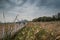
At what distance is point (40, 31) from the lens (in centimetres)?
194

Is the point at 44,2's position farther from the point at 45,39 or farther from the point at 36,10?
the point at 45,39

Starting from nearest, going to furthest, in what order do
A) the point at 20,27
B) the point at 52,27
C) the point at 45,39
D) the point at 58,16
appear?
the point at 45,39 < the point at 52,27 < the point at 58,16 < the point at 20,27

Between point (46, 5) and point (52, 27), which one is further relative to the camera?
point (46, 5)

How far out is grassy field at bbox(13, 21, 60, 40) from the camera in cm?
185

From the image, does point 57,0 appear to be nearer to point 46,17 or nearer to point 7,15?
point 46,17

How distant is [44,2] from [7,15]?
69 centimetres

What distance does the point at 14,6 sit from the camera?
2.44m

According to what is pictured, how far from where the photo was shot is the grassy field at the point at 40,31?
1853mm

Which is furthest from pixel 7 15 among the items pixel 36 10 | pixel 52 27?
pixel 52 27

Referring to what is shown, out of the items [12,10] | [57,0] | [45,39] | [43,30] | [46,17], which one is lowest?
[45,39]

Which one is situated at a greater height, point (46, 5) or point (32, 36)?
point (46, 5)

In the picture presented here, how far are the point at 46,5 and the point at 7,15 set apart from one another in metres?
0.71

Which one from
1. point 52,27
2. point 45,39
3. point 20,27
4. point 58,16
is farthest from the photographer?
point 20,27

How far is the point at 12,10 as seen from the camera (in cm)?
242
